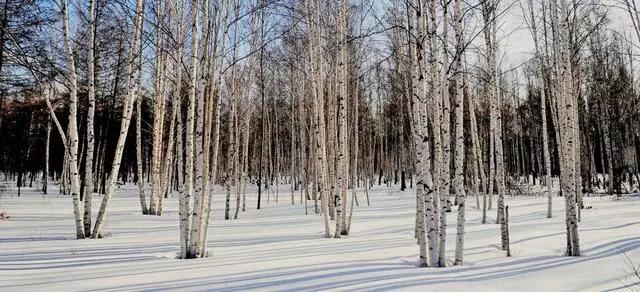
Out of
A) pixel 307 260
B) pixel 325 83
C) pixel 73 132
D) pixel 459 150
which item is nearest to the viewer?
pixel 459 150

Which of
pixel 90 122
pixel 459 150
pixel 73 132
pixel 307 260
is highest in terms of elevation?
pixel 90 122

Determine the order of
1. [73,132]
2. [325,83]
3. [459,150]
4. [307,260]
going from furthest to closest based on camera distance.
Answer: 1. [325,83]
2. [73,132]
3. [307,260]
4. [459,150]

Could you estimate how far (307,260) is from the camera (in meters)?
7.08

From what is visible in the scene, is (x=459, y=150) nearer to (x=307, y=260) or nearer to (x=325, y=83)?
(x=307, y=260)

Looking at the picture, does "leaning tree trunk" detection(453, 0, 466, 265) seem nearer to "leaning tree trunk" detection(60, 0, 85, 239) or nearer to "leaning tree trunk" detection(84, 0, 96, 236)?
"leaning tree trunk" detection(84, 0, 96, 236)

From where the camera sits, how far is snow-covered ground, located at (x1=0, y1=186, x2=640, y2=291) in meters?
5.30

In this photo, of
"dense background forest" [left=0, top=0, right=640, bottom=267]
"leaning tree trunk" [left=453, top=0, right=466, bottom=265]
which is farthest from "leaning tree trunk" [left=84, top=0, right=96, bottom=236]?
"leaning tree trunk" [left=453, top=0, right=466, bottom=265]

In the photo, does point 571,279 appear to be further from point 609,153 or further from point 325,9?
point 609,153

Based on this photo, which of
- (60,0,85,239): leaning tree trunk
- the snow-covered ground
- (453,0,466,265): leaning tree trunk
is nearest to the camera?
the snow-covered ground

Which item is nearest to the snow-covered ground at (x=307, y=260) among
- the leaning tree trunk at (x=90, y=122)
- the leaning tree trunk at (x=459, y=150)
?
the leaning tree trunk at (x=459, y=150)

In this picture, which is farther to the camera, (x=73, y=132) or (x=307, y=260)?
(x=73, y=132)

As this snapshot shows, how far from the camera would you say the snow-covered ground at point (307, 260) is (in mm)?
5305

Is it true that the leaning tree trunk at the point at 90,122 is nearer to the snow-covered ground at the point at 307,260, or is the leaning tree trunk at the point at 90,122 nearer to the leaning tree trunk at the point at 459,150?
the snow-covered ground at the point at 307,260

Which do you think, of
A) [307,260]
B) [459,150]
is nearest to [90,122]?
[307,260]
